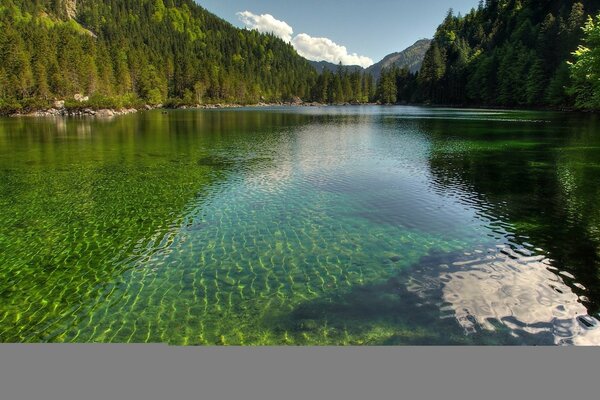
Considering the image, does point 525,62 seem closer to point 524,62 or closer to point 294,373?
point 524,62

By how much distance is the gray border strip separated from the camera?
384 inches

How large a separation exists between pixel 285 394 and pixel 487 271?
9465 mm

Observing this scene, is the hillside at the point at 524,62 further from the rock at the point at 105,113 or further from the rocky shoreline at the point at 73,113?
the rocky shoreline at the point at 73,113

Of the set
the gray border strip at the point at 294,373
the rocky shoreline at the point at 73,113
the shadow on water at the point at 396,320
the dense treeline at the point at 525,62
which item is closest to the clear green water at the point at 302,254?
the shadow on water at the point at 396,320

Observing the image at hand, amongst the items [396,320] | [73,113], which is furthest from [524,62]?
[73,113]

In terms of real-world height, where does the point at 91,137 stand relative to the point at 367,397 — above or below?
above

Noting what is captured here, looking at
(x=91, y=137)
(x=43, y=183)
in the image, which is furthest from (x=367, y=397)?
(x=91, y=137)

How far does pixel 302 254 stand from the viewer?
55.5 ft

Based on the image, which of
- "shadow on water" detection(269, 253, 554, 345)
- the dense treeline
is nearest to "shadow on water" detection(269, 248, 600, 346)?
"shadow on water" detection(269, 253, 554, 345)

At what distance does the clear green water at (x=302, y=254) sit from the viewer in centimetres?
1173

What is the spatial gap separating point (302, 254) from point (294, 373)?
23.1 feet

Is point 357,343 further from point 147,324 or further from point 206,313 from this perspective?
point 147,324

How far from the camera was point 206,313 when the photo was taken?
12461 millimetres

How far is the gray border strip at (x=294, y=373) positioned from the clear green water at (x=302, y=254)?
444 mm
